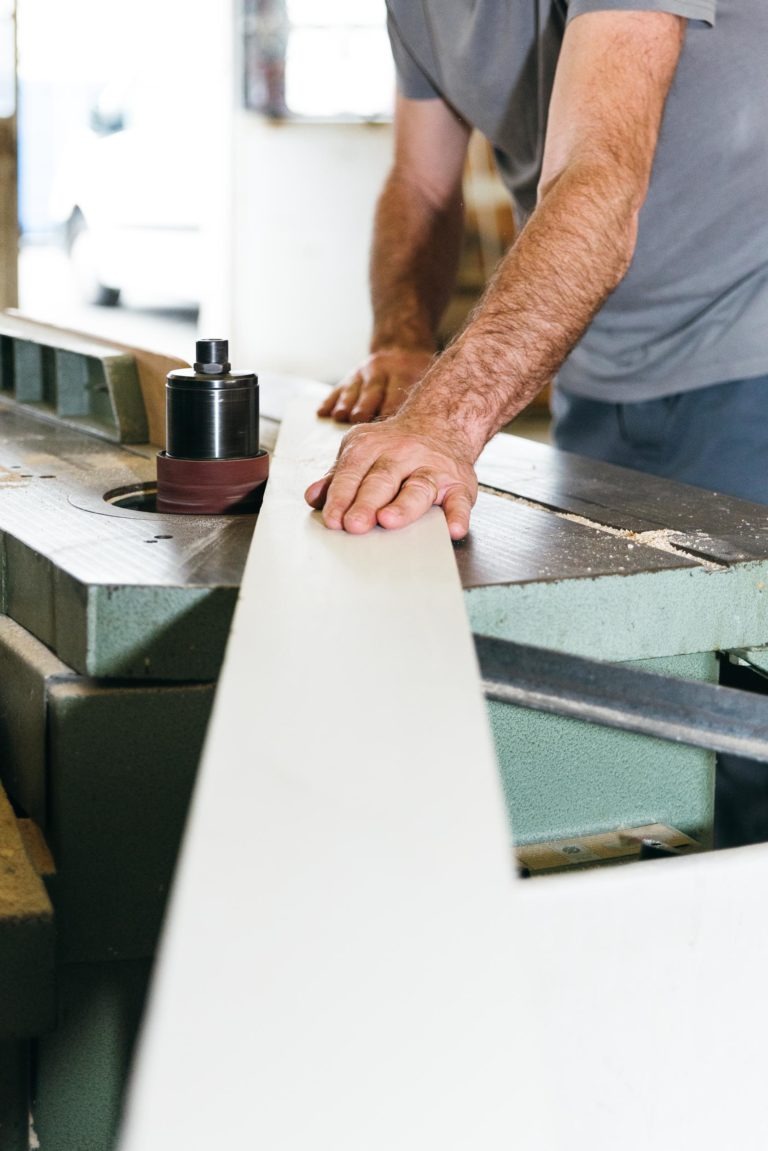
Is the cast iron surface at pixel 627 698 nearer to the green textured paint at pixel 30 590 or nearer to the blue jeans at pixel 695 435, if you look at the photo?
the green textured paint at pixel 30 590

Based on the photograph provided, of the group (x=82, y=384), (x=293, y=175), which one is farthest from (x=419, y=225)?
(x=293, y=175)

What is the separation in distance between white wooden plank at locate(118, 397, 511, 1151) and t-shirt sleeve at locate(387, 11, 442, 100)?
145cm

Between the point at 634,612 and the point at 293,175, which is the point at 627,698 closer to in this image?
the point at 634,612

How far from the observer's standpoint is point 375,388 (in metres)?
1.63

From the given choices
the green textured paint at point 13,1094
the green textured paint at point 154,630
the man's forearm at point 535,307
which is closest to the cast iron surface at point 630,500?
the man's forearm at point 535,307

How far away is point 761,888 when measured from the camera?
74cm

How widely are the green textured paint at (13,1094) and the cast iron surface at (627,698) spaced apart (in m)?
0.42

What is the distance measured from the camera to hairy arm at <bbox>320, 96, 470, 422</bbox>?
6.34 ft

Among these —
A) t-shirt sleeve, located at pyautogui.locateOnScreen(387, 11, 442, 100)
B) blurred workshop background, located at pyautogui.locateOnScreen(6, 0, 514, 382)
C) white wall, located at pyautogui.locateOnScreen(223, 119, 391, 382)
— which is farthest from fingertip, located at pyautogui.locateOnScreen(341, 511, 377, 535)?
white wall, located at pyautogui.locateOnScreen(223, 119, 391, 382)

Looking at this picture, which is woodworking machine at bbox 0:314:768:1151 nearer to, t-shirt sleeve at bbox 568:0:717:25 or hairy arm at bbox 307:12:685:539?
hairy arm at bbox 307:12:685:539

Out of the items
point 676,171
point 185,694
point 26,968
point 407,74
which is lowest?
point 26,968

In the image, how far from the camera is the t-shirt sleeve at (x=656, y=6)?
1.32 meters

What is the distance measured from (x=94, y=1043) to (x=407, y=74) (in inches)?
58.9

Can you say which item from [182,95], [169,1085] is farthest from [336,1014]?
[182,95]
